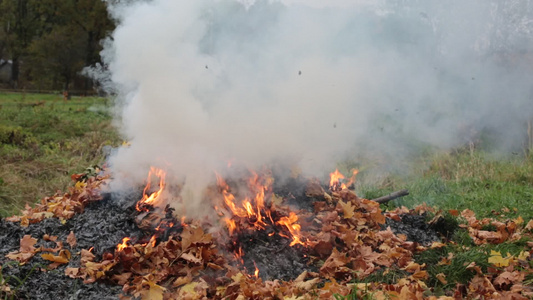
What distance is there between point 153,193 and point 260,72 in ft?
5.70

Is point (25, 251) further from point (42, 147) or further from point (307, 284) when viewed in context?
point (42, 147)

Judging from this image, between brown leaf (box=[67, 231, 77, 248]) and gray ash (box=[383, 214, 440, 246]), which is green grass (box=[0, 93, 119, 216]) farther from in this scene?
gray ash (box=[383, 214, 440, 246])

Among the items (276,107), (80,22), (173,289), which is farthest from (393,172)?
(80,22)

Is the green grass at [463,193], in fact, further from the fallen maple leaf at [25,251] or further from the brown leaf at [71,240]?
the fallen maple leaf at [25,251]

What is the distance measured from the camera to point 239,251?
3807 millimetres

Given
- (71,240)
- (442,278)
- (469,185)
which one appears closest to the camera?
(442,278)

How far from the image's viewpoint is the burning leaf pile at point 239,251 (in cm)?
328

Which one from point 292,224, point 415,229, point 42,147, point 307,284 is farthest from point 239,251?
point 42,147

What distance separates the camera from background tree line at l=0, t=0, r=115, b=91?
69.8 ft

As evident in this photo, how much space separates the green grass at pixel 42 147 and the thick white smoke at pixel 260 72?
2.54 m

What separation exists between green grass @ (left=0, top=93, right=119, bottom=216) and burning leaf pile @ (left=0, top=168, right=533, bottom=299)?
281 cm

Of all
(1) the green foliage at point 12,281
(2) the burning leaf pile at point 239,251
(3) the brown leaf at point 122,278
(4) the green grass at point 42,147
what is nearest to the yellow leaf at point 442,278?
(2) the burning leaf pile at point 239,251

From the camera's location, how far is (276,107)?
4824 millimetres

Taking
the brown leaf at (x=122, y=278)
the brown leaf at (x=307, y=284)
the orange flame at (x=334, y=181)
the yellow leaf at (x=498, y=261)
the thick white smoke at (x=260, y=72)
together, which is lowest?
the brown leaf at (x=122, y=278)
